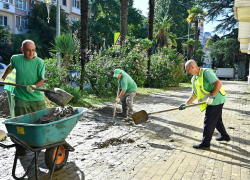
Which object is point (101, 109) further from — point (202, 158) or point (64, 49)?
point (202, 158)

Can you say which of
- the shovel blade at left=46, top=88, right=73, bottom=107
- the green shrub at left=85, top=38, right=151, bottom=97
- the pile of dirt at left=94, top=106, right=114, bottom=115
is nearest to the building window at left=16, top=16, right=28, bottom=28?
the green shrub at left=85, top=38, right=151, bottom=97

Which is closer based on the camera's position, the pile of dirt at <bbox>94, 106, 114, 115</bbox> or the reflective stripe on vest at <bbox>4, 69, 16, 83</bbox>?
the reflective stripe on vest at <bbox>4, 69, 16, 83</bbox>

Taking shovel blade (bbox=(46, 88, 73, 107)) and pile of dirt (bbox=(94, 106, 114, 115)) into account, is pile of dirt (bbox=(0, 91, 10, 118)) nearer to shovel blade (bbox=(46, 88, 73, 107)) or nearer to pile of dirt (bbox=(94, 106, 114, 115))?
pile of dirt (bbox=(94, 106, 114, 115))

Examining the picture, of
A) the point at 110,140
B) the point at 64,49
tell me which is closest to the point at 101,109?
the point at 64,49

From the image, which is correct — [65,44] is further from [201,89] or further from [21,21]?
[21,21]

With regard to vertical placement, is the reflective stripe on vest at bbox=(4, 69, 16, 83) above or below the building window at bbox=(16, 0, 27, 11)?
below

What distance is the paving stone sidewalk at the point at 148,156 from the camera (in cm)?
443

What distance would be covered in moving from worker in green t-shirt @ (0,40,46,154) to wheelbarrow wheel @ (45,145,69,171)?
3.34 feet

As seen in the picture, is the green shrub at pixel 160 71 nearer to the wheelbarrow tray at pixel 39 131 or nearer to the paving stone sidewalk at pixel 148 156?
the paving stone sidewalk at pixel 148 156

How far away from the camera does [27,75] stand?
490cm

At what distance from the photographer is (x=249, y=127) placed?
8133 millimetres

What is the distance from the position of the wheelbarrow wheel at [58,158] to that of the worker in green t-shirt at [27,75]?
3.34 feet

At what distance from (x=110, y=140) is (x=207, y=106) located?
6.83 ft

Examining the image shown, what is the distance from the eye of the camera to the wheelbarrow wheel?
4.22m
